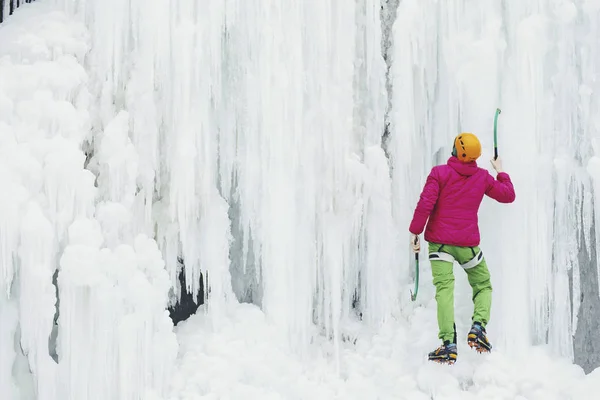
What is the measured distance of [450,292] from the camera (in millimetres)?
4293

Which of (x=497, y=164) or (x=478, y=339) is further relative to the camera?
(x=497, y=164)

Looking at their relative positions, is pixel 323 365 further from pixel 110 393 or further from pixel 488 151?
pixel 488 151

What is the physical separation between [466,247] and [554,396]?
1.29 metres

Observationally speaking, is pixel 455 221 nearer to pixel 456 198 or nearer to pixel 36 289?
pixel 456 198

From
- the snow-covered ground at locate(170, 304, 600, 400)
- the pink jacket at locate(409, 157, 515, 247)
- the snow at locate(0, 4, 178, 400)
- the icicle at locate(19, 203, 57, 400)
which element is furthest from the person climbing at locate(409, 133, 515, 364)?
the icicle at locate(19, 203, 57, 400)

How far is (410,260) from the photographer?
535 cm

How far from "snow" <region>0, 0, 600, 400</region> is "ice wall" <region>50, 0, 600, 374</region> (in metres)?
0.02

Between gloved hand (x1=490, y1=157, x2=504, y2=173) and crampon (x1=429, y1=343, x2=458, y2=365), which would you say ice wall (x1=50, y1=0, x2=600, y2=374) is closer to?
gloved hand (x1=490, y1=157, x2=504, y2=173)

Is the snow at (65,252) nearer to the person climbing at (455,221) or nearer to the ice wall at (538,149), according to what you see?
the person climbing at (455,221)

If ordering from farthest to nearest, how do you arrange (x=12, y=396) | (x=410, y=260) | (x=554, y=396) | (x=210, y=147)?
(x=410, y=260) < (x=210, y=147) < (x=554, y=396) < (x=12, y=396)

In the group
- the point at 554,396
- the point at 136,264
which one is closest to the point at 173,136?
the point at 136,264

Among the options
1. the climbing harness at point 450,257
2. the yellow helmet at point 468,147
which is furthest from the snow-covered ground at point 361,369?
the yellow helmet at point 468,147

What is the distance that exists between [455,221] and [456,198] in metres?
0.15

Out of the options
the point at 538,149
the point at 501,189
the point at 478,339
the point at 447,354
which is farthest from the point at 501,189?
the point at 447,354
